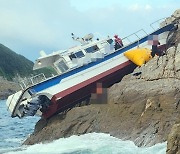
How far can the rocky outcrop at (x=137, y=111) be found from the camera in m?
19.0

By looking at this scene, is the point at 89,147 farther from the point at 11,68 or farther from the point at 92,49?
the point at 11,68

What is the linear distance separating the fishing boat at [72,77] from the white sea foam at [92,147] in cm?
295

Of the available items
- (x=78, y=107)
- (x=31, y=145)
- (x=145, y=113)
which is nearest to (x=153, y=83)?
(x=145, y=113)

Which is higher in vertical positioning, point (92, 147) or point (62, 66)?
point (62, 66)

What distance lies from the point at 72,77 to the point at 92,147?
22.4ft

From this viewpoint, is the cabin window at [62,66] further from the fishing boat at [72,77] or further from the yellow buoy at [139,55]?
the yellow buoy at [139,55]

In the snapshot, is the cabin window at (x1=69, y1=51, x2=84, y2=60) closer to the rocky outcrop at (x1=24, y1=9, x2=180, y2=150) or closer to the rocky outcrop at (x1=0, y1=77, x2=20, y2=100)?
the rocky outcrop at (x1=24, y1=9, x2=180, y2=150)

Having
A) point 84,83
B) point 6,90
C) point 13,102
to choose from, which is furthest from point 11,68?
point 84,83

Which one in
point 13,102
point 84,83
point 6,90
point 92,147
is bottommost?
point 92,147

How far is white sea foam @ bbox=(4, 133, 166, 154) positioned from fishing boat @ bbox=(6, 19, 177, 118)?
2.95 metres

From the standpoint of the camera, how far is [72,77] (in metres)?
24.6

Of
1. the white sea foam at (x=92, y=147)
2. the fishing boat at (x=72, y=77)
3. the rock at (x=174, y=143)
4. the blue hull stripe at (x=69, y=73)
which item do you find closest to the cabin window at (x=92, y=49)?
the fishing boat at (x=72, y=77)

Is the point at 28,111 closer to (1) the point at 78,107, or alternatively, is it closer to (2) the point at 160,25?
(1) the point at 78,107

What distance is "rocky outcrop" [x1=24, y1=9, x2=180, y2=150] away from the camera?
1902 centimetres
